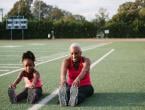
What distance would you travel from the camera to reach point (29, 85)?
318 inches

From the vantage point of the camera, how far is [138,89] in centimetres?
917

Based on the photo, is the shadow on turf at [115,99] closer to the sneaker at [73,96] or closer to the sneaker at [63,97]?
the sneaker at [73,96]

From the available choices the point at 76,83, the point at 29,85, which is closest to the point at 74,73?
the point at 76,83

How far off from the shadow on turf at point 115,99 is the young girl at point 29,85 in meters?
0.86

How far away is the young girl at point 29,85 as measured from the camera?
7660 millimetres

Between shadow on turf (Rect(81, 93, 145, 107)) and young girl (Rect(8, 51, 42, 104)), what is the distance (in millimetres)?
857

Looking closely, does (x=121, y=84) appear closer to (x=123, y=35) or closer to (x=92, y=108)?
(x=92, y=108)

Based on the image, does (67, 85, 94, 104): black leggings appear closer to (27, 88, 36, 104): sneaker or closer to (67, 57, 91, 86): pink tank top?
(67, 57, 91, 86): pink tank top

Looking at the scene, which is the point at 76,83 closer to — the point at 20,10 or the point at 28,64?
the point at 28,64

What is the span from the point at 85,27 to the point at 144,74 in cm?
6217

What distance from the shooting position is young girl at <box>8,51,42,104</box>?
7.66 metres

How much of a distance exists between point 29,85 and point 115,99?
5.02 feet

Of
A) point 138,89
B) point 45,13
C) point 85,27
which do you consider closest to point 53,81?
point 138,89

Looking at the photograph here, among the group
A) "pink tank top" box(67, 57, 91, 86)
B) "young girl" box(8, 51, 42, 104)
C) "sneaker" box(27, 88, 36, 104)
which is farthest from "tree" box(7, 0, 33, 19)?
"sneaker" box(27, 88, 36, 104)
